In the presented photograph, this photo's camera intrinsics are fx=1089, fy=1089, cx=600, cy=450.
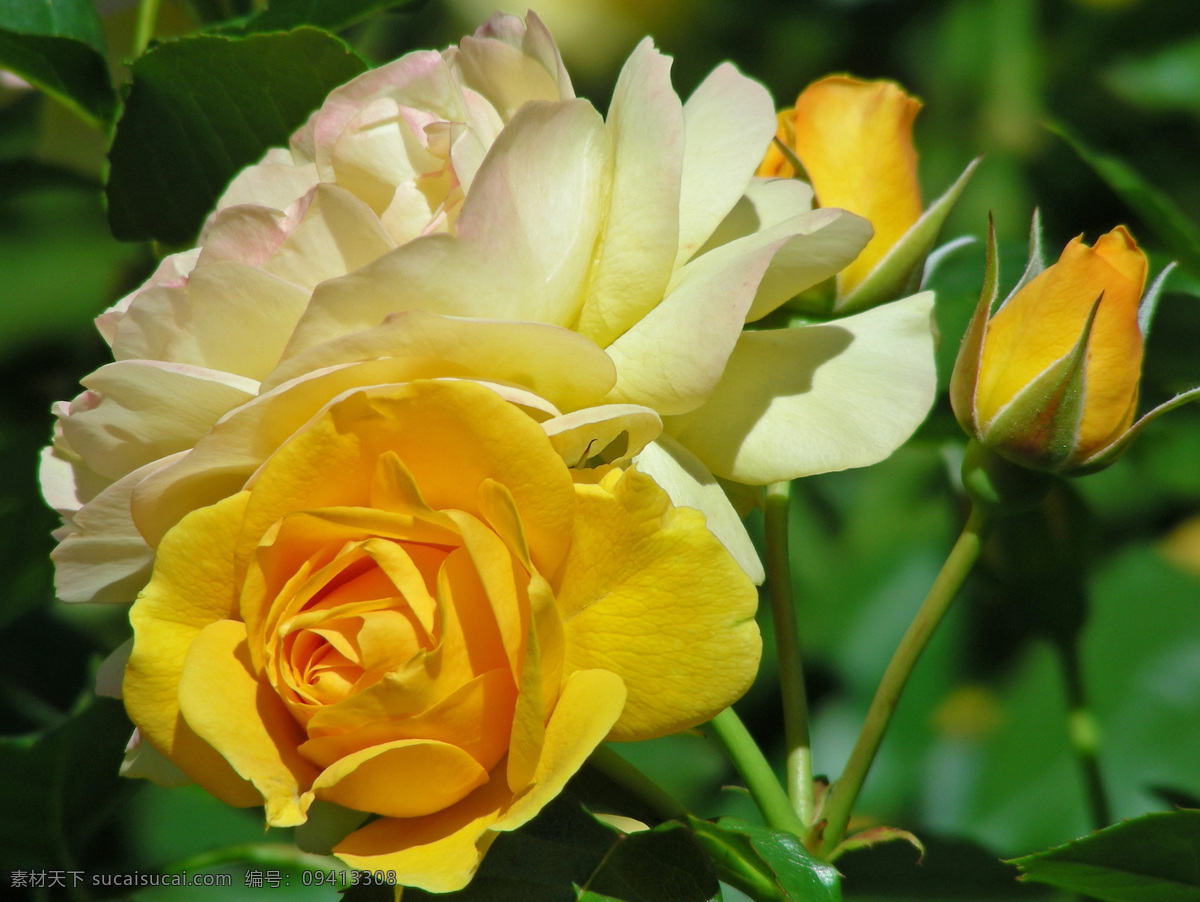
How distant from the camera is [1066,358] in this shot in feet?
1.84

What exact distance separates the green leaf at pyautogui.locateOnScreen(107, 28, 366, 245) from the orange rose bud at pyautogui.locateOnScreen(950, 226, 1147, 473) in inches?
17.9

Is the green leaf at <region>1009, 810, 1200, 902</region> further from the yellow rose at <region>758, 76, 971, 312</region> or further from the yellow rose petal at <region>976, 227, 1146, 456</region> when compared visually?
the yellow rose at <region>758, 76, 971, 312</region>

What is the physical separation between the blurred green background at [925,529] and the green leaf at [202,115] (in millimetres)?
242

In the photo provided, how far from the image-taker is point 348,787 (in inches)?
18.2

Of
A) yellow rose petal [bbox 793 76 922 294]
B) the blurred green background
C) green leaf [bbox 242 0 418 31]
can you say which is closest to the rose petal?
yellow rose petal [bbox 793 76 922 294]

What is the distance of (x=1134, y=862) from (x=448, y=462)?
436 mm

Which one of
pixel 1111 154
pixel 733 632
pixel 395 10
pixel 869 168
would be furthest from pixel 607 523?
pixel 1111 154

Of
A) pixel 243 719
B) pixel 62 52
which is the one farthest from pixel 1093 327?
pixel 62 52

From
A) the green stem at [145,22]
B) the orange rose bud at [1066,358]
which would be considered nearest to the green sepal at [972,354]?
the orange rose bud at [1066,358]

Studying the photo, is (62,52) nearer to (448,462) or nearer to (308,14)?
(308,14)

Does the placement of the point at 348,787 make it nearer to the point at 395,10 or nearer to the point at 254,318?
the point at 254,318

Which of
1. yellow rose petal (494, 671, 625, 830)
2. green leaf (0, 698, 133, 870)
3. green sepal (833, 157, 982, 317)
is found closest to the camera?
yellow rose petal (494, 671, 625, 830)

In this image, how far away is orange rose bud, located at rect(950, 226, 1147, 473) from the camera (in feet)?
1.87

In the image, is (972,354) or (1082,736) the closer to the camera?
(972,354)
